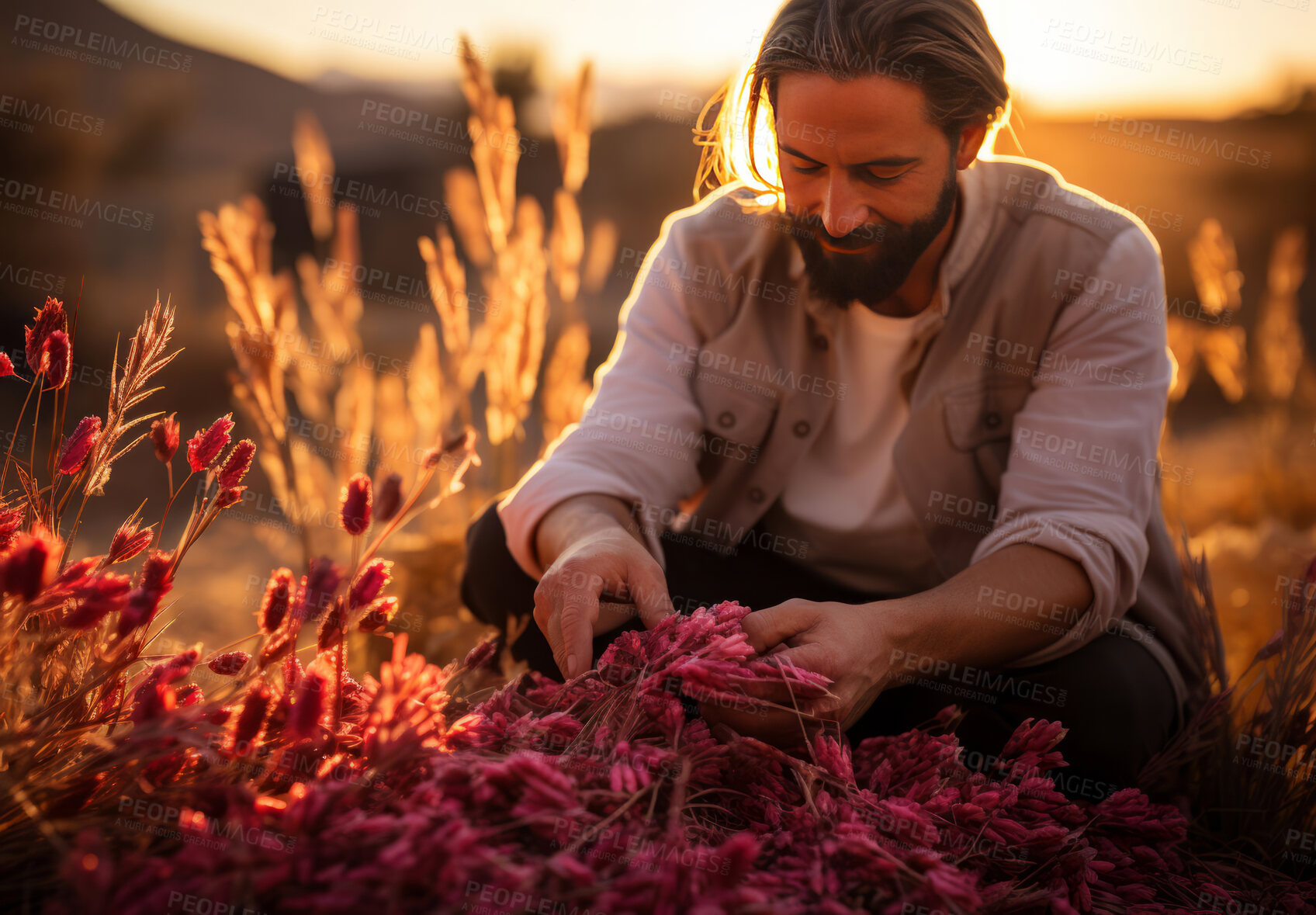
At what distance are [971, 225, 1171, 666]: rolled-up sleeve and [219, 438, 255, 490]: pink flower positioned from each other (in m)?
1.32

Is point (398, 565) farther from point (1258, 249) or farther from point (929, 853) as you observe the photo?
point (1258, 249)

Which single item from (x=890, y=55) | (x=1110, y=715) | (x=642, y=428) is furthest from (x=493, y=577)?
(x=890, y=55)

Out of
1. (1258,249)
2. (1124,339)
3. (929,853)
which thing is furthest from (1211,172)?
(929,853)

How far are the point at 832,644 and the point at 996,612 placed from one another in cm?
43

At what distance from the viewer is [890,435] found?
2.01m

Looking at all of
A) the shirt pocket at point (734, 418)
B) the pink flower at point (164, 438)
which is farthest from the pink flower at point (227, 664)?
the shirt pocket at point (734, 418)

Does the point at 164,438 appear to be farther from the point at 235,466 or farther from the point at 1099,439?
the point at 1099,439

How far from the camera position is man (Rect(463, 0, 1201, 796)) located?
1495mm

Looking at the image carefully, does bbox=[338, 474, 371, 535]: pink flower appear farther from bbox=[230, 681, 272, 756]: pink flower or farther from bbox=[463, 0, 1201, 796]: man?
bbox=[463, 0, 1201, 796]: man

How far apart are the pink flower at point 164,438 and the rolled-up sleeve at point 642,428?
80 cm

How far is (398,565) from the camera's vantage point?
2.56 meters

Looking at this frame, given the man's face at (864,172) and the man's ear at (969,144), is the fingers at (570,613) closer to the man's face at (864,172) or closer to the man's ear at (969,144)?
the man's face at (864,172)

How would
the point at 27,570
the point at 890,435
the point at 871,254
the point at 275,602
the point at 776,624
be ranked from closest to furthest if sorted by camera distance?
1. the point at 27,570
2. the point at 275,602
3. the point at 776,624
4. the point at 871,254
5. the point at 890,435

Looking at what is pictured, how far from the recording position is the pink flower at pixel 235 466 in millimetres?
1012
